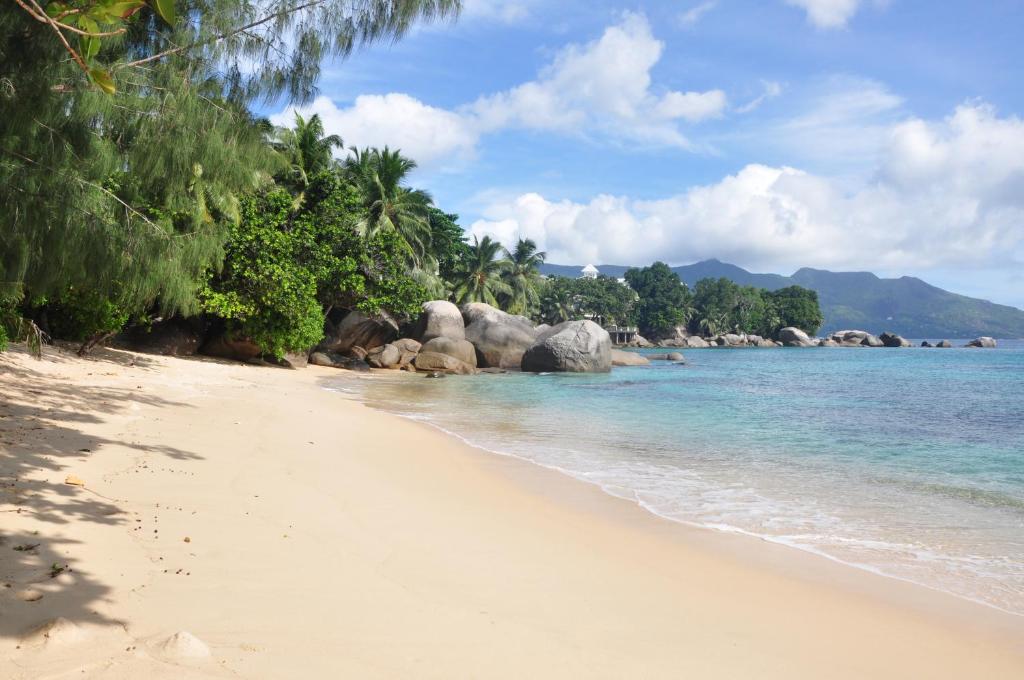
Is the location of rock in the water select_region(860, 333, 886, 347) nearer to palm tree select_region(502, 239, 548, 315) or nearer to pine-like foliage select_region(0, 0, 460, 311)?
palm tree select_region(502, 239, 548, 315)

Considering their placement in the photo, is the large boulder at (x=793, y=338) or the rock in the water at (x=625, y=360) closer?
the rock in the water at (x=625, y=360)

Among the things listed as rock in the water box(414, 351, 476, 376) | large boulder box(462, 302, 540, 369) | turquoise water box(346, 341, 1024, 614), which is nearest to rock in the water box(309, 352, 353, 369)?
rock in the water box(414, 351, 476, 376)

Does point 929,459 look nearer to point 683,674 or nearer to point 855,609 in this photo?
point 855,609

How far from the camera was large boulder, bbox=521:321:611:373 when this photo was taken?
1074 inches

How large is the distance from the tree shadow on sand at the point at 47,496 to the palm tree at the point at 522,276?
4282 cm

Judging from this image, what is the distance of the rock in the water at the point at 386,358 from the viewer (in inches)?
1017

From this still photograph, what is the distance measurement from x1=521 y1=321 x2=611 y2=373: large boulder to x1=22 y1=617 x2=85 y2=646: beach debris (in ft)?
81.6

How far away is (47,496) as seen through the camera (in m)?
4.14

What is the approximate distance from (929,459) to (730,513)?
556cm

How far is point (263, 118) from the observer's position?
7.18m

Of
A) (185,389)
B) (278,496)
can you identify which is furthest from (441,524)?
(185,389)

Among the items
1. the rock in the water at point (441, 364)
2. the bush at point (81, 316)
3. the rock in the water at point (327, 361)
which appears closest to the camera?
the bush at point (81, 316)

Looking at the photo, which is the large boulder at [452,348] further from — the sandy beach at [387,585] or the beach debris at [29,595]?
the beach debris at [29,595]

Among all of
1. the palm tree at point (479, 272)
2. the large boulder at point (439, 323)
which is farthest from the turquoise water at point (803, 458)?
the palm tree at point (479, 272)
